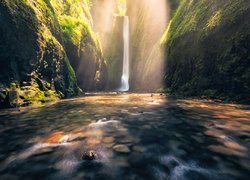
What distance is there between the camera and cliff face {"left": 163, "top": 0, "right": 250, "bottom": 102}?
36.5 feet

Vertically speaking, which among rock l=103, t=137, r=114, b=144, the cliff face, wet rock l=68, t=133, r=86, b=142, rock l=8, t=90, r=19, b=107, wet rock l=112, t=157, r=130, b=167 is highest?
the cliff face

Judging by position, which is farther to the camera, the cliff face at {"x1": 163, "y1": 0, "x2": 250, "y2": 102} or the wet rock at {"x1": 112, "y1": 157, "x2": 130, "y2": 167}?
the cliff face at {"x1": 163, "y1": 0, "x2": 250, "y2": 102}

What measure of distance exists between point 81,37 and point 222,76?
23.8 metres


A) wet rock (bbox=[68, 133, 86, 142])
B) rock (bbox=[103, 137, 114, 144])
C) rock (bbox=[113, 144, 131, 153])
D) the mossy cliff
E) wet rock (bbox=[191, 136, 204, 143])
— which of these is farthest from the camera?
the mossy cliff

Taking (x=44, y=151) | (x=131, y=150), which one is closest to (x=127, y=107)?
(x=131, y=150)

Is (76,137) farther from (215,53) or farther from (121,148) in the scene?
(215,53)

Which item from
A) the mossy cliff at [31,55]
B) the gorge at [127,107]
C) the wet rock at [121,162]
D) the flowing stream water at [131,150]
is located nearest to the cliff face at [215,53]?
the gorge at [127,107]

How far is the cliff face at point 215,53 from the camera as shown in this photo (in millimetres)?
11133

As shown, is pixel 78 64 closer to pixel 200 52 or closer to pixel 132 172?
pixel 200 52

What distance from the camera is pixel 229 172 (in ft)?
10.5

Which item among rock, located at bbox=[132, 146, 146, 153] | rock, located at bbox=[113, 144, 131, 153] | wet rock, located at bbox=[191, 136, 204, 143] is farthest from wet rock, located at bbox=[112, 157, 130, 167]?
wet rock, located at bbox=[191, 136, 204, 143]

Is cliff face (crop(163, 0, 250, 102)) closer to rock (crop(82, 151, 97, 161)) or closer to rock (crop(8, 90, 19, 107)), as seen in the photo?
rock (crop(82, 151, 97, 161))

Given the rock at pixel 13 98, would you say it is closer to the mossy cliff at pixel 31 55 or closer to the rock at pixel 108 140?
the mossy cliff at pixel 31 55

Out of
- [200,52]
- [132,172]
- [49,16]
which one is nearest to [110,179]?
[132,172]
